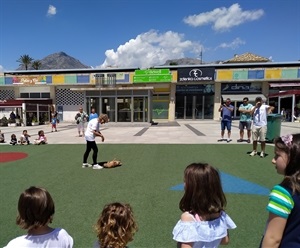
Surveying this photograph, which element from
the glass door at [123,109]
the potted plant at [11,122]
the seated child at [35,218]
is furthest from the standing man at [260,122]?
the potted plant at [11,122]

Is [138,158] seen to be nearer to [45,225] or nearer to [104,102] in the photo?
[45,225]

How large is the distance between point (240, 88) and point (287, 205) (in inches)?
1180

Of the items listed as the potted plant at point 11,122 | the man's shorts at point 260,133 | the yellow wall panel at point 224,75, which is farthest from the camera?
the yellow wall panel at point 224,75

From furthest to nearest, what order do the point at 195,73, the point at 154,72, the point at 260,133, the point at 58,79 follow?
1. the point at 58,79
2. the point at 195,73
3. the point at 154,72
4. the point at 260,133

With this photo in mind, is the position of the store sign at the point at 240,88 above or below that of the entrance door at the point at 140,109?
above

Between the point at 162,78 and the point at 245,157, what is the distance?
70.3ft

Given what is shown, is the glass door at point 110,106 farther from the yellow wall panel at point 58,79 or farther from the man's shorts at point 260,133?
the man's shorts at point 260,133

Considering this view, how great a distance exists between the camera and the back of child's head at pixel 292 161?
1484 millimetres

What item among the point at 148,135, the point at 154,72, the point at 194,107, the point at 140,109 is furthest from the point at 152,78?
the point at 148,135

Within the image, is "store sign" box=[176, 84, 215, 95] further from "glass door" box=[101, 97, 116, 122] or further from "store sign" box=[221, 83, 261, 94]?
"glass door" box=[101, 97, 116, 122]

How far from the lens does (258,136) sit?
798cm

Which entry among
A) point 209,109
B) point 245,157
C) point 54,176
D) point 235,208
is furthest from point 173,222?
point 209,109

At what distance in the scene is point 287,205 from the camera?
4.78ft

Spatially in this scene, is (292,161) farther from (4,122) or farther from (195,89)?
(195,89)
